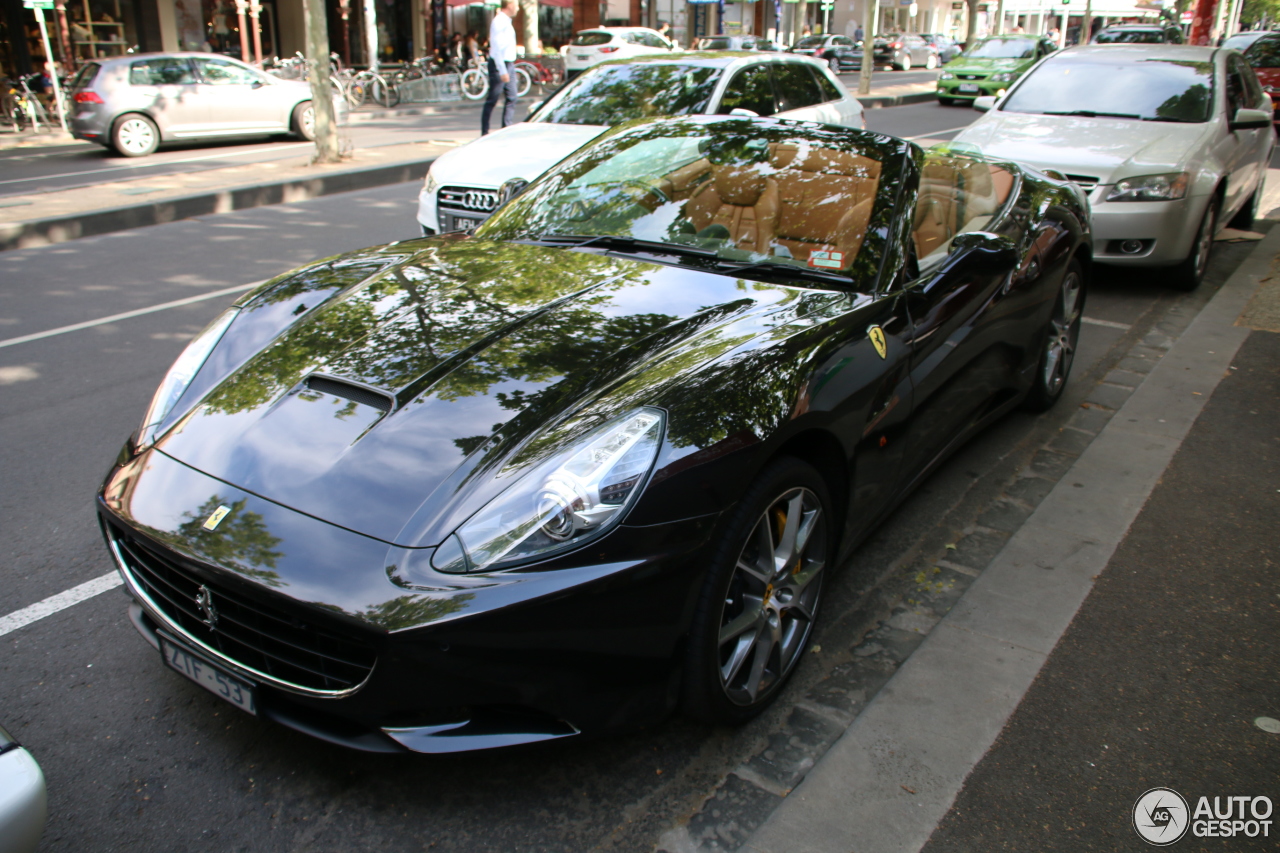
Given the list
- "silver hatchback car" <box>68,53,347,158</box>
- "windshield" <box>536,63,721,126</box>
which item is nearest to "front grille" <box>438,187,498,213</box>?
"windshield" <box>536,63,721,126</box>

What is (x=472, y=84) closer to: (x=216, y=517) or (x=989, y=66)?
(x=989, y=66)

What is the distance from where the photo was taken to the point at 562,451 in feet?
7.45

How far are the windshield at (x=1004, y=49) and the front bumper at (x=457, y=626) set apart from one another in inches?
957

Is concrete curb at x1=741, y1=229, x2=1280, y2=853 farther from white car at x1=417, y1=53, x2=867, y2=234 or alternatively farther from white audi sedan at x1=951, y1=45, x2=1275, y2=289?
white car at x1=417, y1=53, x2=867, y2=234

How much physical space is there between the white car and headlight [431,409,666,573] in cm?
495

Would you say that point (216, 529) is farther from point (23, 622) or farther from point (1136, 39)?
point (1136, 39)

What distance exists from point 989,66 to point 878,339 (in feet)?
74.4

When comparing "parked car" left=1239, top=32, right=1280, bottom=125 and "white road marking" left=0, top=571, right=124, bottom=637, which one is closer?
"white road marking" left=0, top=571, right=124, bottom=637

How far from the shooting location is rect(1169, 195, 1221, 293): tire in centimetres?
716

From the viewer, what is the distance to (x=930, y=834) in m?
2.29

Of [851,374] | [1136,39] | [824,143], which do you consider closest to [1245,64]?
[824,143]

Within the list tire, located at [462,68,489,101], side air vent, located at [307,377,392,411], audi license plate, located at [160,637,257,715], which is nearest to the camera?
audi license plate, located at [160,637,257,715]

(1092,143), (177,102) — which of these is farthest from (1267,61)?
(177,102)

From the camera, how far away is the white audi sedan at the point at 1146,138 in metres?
6.82
